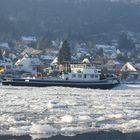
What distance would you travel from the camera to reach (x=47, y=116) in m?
21.5

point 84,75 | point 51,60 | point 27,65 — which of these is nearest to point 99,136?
point 84,75

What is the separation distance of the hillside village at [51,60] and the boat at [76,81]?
13.2 ft

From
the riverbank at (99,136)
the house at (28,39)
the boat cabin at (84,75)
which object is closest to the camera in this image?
the riverbank at (99,136)

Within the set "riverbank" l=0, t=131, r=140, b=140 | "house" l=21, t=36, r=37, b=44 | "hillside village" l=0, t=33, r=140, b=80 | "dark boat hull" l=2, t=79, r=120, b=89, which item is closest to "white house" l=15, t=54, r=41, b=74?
"hillside village" l=0, t=33, r=140, b=80

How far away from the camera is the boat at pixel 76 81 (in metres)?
53.2

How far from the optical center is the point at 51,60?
104 meters

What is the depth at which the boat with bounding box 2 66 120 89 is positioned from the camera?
5325 centimetres

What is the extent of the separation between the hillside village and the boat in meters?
4.03

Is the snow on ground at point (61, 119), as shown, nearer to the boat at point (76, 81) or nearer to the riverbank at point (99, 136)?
the riverbank at point (99, 136)

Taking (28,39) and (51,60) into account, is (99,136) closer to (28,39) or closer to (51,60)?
(51,60)

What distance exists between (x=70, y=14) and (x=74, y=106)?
492 ft

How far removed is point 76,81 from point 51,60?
50.9 metres

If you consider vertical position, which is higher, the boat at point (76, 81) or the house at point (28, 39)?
the house at point (28, 39)

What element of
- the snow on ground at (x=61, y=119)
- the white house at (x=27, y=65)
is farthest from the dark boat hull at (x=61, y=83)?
the white house at (x=27, y=65)
